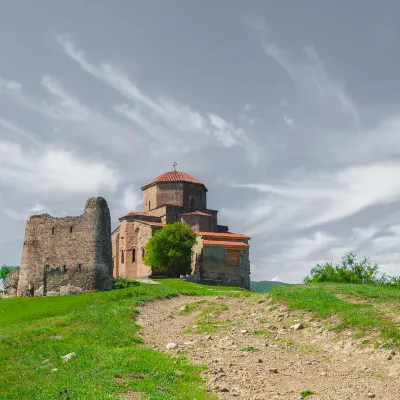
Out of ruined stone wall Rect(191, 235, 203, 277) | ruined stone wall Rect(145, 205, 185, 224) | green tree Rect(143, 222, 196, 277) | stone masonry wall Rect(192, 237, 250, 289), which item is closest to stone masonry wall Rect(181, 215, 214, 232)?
ruined stone wall Rect(145, 205, 185, 224)

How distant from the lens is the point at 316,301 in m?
19.7

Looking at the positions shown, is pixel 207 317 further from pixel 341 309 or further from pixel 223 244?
pixel 223 244

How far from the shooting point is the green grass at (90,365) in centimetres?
1073

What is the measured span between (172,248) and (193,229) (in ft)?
23.4

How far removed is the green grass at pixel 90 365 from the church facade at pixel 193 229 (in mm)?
31798

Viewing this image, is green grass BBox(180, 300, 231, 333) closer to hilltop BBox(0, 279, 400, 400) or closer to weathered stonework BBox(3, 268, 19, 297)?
hilltop BBox(0, 279, 400, 400)

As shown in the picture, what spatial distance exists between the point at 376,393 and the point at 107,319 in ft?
41.6

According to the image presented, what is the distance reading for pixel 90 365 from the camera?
504 inches

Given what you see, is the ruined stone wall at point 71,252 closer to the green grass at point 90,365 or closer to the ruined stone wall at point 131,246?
the ruined stone wall at point 131,246

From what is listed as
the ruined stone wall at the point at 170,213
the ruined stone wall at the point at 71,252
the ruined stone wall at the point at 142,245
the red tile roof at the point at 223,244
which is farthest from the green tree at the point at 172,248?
the ruined stone wall at the point at 71,252

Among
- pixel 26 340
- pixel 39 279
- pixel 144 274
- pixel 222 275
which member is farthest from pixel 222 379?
pixel 144 274

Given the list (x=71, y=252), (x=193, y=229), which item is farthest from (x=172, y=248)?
(x=71, y=252)

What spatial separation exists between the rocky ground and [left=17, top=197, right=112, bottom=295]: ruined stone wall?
60.5ft

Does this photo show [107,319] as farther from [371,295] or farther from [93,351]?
[371,295]
